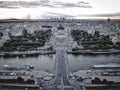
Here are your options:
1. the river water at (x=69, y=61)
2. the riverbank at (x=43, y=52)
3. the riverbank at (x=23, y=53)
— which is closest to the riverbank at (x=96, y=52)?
the riverbank at (x=43, y=52)

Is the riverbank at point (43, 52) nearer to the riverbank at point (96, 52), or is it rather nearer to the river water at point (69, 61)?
the riverbank at point (96, 52)

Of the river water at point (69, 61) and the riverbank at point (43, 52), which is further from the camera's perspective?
the riverbank at point (43, 52)

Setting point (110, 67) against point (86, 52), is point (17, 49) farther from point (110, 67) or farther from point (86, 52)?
point (110, 67)

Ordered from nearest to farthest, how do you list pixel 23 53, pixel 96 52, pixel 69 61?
pixel 69 61 < pixel 23 53 < pixel 96 52

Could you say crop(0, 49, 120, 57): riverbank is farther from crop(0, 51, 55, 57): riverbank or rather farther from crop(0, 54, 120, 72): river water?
crop(0, 54, 120, 72): river water

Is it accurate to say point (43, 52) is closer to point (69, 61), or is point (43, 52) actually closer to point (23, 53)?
point (23, 53)

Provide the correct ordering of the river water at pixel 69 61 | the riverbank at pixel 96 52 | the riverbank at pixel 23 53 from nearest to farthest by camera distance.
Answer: the river water at pixel 69 61
the riverbank at pixel 23 53
the riverbank at pixel 96 52

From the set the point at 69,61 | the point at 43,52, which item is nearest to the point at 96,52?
the point at 69,61

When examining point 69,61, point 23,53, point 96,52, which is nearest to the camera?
point 69,61

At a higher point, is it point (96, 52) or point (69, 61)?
point (96, 52)
